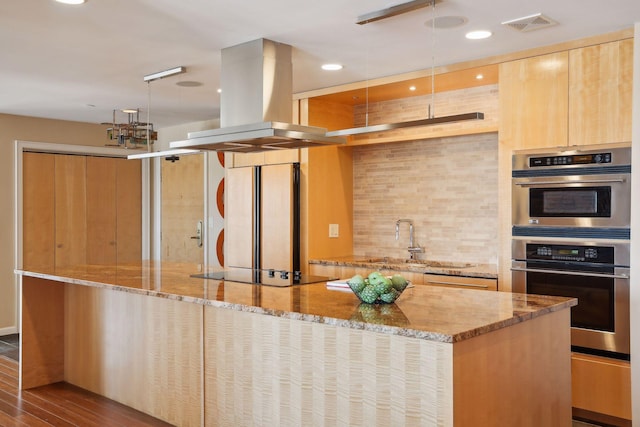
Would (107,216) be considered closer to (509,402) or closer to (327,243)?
(327,243)

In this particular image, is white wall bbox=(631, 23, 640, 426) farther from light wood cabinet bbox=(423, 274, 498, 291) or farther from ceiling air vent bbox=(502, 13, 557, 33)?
light wood cabinet bbox=(423, 274, 498, 291)

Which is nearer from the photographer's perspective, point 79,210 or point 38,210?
point 38,210

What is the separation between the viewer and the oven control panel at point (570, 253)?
3.91m

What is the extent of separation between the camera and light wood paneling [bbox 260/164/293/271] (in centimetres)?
563

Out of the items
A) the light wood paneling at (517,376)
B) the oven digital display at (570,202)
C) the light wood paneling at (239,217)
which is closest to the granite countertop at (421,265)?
the oven digital display at (570,202)

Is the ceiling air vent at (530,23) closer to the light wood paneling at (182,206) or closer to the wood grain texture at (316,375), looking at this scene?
the wood grain texture at (316,375)

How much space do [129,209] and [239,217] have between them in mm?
2750

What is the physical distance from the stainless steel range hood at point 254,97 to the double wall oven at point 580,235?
1429 millimetres

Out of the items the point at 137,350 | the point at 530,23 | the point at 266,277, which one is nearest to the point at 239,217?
the point at 266,277

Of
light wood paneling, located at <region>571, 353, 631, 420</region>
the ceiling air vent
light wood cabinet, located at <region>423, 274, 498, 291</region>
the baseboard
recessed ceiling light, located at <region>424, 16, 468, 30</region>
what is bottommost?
the baseboard

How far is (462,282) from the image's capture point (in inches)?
178

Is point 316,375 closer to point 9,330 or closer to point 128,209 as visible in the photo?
point 9,330

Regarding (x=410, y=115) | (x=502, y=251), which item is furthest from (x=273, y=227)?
(x=502, y=251)

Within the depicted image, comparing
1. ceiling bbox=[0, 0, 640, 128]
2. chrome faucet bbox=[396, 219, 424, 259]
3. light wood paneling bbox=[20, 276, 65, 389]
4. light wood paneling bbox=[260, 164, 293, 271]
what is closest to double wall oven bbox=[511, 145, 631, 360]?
ceiling bbox=[0, 0, 640, 128]
